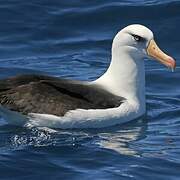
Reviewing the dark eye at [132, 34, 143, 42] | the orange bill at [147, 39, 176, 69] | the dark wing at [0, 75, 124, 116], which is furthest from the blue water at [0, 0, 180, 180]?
the dark eye at [132, 34, 143, 42]

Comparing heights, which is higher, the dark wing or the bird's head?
the bird's head

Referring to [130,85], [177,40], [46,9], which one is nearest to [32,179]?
[130,85]

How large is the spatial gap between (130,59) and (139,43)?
8.6 inches

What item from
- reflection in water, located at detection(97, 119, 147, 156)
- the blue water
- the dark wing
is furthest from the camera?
the dark wing

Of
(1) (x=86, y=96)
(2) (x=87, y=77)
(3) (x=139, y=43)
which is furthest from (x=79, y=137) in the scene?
(2) (x=87, y=77)

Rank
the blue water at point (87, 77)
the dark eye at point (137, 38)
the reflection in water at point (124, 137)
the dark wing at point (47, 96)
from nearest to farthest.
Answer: the blue water at point (87, 77)
the reflection in water at point (124, 137)
the dark wing at point (47, 96)
the dark eye at point (137, 38)

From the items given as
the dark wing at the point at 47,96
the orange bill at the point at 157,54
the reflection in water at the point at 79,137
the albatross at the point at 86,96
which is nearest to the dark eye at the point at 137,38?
the albatross at the point at 86,96

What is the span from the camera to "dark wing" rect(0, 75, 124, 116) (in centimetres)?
1130

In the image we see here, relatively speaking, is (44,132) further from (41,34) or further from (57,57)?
(41,34)

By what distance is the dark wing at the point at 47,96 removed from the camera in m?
11.3

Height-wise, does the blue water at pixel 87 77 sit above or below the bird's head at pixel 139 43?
below

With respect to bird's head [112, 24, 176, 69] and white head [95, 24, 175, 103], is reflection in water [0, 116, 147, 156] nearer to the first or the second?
white head [95, 24, 175, 103]

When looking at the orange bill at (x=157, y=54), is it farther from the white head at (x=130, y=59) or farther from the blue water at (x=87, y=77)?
the blue water at (x=87, y=77)

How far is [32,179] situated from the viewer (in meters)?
9.95
